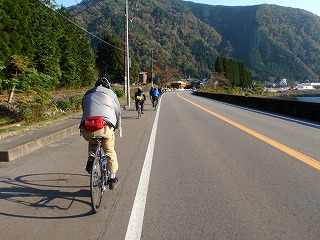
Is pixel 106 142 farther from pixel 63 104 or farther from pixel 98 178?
pixel 63 104

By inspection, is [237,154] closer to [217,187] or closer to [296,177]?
[296,177]

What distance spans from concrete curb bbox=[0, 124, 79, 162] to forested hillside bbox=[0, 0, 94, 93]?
466 centimetres

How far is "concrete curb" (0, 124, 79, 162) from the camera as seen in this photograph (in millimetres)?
7926

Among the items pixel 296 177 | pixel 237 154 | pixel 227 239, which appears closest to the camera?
pixel 227 239

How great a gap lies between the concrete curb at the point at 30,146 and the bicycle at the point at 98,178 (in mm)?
3787

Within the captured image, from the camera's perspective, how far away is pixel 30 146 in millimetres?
9164

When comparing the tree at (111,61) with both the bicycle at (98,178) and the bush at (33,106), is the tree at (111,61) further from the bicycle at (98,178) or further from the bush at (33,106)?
the bicycle at (98,178)

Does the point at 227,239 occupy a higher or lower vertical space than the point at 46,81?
lower

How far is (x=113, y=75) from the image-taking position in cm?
8119

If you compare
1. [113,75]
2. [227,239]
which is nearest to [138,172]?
[227,239]

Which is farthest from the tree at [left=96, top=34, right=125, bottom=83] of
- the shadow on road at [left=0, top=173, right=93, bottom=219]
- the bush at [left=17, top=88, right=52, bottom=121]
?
the shadow on road at [left=0, top=173, right=93, bottom=219]

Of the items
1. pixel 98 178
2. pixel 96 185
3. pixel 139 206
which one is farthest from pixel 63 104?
pixel 139 206

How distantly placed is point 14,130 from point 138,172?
6600 mm

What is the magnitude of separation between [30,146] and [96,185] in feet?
17.2
